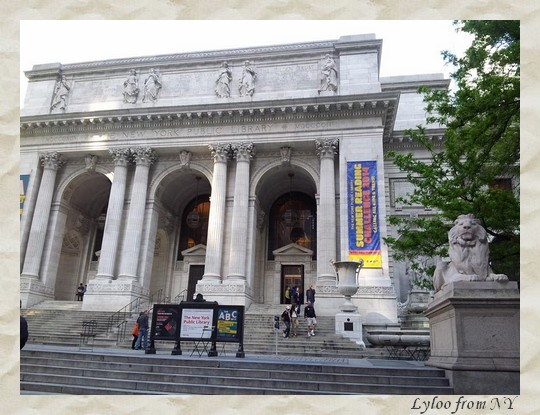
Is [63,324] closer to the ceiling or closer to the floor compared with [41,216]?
closer to the floor

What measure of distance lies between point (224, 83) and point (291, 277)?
46.2ft

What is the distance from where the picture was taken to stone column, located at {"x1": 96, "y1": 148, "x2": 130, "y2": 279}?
25453 millimetres

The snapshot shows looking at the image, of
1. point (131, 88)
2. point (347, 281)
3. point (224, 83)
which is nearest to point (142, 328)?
point (347, 281)

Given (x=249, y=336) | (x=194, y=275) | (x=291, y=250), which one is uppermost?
(x=291, y=250)

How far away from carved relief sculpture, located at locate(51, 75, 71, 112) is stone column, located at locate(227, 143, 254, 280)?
13.5 m

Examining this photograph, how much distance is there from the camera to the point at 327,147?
83.0ft

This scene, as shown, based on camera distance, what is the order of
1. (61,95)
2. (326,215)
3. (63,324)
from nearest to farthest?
(63,324) < (326,215) < (61,95)

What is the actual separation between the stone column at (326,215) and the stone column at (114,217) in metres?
12.5

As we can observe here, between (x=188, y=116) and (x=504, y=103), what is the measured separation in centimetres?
1983

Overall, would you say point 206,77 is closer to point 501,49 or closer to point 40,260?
point 40,260

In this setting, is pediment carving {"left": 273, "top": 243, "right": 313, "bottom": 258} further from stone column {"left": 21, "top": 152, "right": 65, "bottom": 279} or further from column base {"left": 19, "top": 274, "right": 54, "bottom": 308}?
stone column {"left": 21, "top": 152, "right": 65, "bottom": 279}

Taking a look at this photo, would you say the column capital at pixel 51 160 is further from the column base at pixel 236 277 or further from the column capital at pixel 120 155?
the column base at pixel 236 277

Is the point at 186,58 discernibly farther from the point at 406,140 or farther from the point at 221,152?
the point at 406,140
